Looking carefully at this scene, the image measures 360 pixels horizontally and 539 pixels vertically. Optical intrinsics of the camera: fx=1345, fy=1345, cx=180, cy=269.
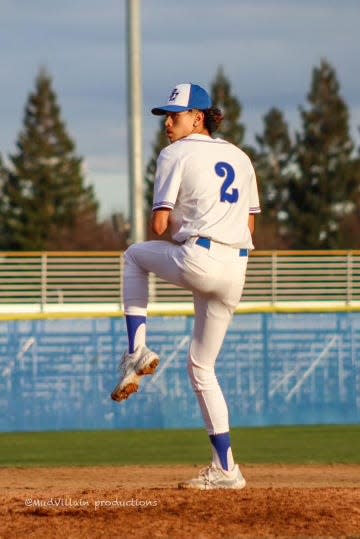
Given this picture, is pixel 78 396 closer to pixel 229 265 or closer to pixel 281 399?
pixel 281 399

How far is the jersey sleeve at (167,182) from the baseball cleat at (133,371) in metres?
0.81

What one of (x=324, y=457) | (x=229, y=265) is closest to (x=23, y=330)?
(x=324, y=457)

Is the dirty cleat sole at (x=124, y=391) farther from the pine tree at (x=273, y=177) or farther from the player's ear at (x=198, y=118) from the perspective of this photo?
the pine tree at (x=273, y=177)

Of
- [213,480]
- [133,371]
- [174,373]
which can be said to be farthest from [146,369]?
[174,373]

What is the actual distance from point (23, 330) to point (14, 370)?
0.52 m

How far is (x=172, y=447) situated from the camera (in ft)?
49.4

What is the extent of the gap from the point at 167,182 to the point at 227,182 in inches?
14.4

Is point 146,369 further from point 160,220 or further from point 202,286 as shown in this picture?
point 160,220

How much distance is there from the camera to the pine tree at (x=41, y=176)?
67.8 m

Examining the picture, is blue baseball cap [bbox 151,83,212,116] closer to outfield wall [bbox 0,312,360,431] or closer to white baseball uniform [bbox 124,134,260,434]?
white baseball uniform [bbox 124,134,260,434]

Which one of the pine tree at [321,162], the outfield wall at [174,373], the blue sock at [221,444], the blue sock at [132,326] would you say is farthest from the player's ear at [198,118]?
the pine tree at [321,162]

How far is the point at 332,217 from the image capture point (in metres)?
69.2

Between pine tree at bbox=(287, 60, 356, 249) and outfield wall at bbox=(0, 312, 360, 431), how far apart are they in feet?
165

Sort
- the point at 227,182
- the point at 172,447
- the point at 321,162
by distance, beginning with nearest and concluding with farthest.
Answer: the point at 227,182
the point at 172,447
the point at 321,162
